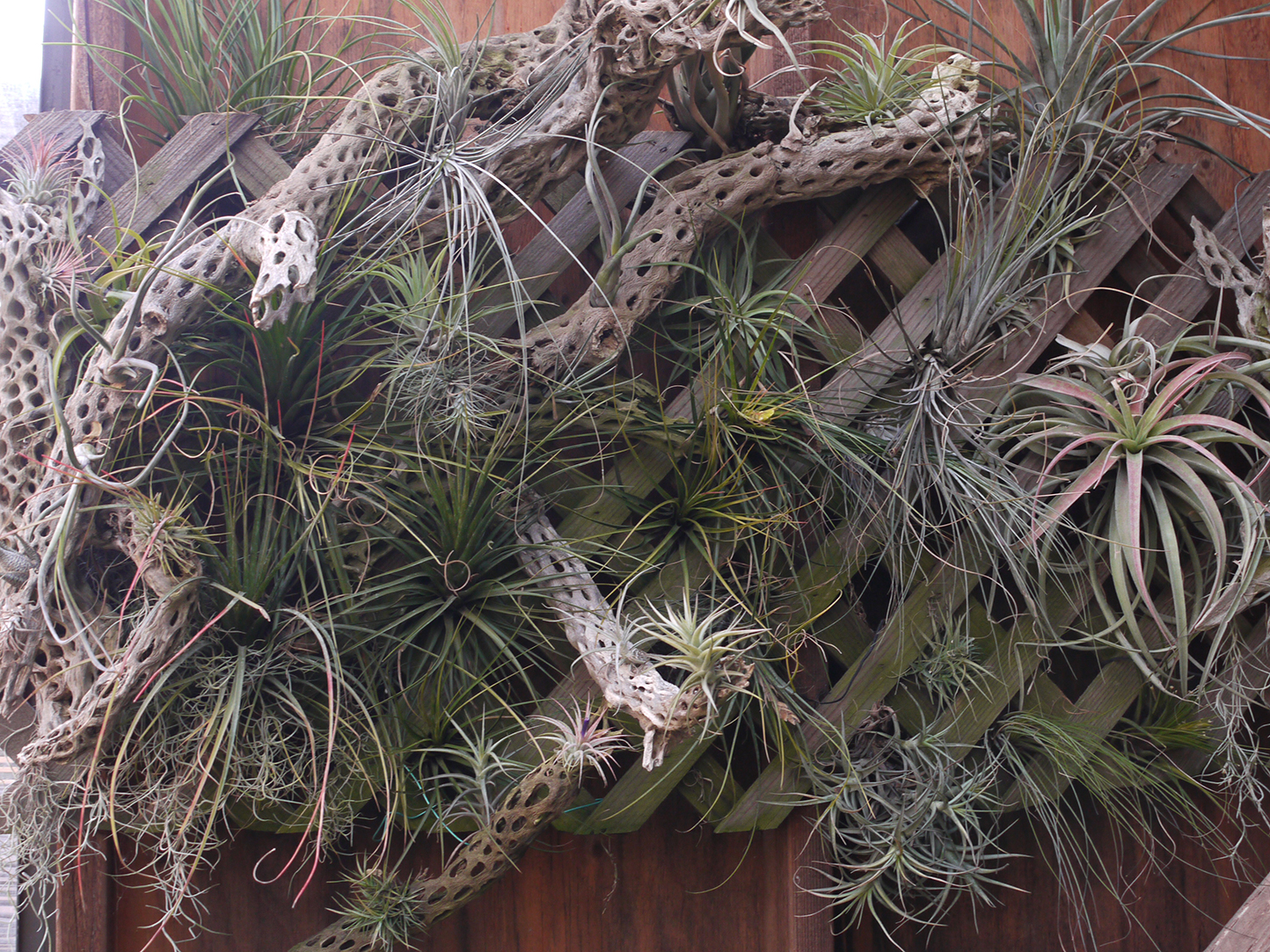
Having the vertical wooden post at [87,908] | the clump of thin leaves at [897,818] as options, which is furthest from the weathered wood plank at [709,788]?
the vertical wooden post at [87,908]

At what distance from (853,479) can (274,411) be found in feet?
2.97

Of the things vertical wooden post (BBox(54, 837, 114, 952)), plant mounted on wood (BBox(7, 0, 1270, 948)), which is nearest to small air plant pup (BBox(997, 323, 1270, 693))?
plant mounted on wood (BBox(7, 0, 1270, 948))

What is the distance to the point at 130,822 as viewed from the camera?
40.9 inches

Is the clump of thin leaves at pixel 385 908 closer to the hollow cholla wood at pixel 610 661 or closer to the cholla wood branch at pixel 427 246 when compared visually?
the cholla wood branch at pixel 427 246

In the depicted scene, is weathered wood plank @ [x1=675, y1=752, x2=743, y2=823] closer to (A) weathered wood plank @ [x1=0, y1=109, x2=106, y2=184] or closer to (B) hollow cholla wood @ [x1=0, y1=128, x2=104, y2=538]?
(B) hollow cholla wood @ [x1=0, y1=128, x2=104, y2=538]

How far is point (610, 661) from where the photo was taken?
1.02 metres

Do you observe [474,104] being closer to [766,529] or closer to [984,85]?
[766,529]

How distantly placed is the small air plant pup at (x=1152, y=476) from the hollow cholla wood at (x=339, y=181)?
758mm

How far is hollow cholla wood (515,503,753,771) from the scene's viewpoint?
35.9 inches

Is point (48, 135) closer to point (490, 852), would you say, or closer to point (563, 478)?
point (563, 478)

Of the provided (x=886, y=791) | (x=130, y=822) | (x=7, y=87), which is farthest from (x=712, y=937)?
(x=7, y=87)

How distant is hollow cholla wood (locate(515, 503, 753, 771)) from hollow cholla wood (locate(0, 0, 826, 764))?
49cm

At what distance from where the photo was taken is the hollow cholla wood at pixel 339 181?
959 mm

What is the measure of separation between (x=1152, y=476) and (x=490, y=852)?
121 cm
